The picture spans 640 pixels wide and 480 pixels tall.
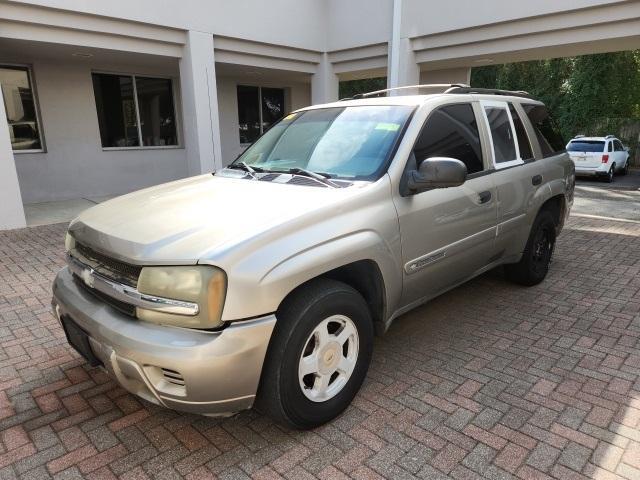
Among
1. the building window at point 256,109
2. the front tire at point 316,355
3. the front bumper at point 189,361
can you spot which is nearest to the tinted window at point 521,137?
the front tire at point 316,355

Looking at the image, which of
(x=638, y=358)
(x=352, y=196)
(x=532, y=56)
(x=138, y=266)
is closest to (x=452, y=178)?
(x=352, y=196)

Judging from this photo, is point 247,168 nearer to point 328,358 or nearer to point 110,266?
point 110,266

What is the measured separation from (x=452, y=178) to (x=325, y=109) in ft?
4.97

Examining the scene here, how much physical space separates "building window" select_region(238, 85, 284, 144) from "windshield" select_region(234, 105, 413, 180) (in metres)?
9.97

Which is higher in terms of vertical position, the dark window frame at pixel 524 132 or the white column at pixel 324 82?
the white column at pixel 324 82

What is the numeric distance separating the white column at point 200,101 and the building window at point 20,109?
3249 millimetres

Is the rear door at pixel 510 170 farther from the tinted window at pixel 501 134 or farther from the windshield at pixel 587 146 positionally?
the windshield at pixel 587 146

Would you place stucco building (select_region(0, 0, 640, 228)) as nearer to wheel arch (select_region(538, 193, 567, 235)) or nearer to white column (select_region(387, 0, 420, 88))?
white column (select_region(387, 0, 420, 88))

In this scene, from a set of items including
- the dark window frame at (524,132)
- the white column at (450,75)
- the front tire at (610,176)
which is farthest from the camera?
the front tire at (610,176)

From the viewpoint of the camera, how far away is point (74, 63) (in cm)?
991

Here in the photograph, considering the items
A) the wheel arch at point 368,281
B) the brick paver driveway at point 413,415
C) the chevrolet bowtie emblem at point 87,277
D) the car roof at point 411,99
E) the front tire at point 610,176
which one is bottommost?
the front tire at point 610,176

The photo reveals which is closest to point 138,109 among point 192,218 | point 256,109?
point 256,109

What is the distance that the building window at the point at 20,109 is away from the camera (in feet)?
30.9

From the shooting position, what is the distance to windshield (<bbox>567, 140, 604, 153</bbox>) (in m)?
16.6
